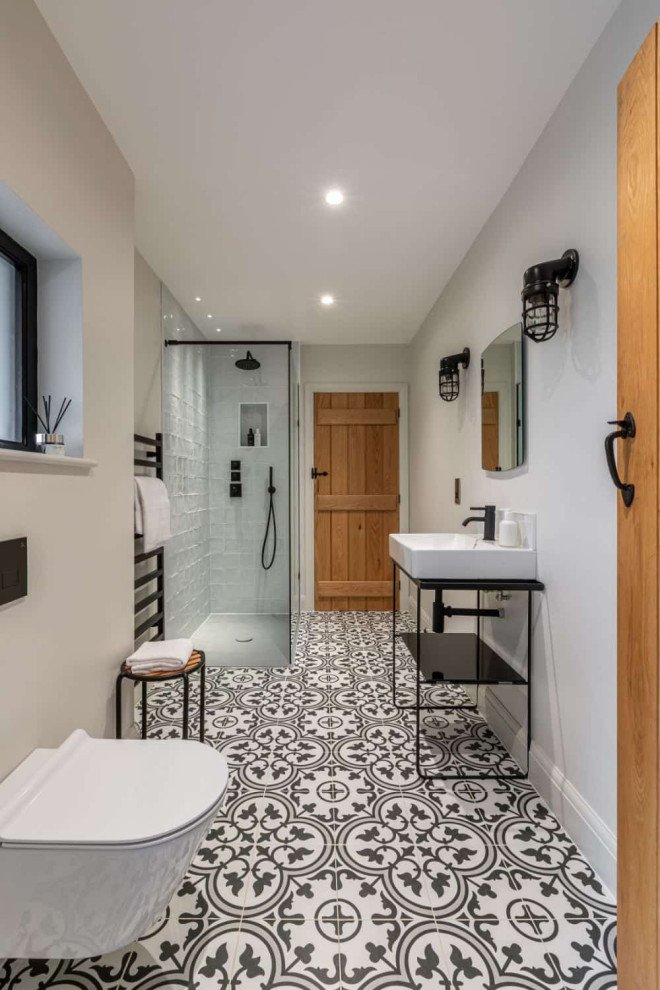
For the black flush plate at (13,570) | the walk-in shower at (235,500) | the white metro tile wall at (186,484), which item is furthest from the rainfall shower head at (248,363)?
the black flush plate at (13,570)

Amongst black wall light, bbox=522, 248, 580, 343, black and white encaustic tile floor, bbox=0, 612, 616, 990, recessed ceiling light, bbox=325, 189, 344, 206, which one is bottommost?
black and white encaustic tile floor, bbox=0, 612, 616, 990

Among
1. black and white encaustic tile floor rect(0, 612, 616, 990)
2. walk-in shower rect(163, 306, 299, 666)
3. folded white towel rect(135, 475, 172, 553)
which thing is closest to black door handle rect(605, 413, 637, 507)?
black and white encaustic tile floor rect(0, 612, 616, 990)

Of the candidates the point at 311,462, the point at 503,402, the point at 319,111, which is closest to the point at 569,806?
the point at 503,402

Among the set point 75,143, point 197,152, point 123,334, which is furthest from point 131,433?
point 197,152

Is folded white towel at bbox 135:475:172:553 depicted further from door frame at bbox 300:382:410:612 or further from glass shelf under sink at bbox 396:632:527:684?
door frame at bbox 300:382:410:612

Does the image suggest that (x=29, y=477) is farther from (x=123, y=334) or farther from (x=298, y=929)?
(x=298, y=929)

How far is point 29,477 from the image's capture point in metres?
1.33

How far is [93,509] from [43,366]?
1.58 feet

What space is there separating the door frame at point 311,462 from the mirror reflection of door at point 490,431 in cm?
201

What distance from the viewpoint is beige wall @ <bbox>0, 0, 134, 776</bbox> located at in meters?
1.26

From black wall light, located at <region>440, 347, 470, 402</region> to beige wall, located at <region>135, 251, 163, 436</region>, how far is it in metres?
1.68

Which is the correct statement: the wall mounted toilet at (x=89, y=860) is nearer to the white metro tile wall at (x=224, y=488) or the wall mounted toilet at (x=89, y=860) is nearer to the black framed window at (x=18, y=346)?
the black framed window at (x=18, y=346)

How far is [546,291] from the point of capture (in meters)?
1.64

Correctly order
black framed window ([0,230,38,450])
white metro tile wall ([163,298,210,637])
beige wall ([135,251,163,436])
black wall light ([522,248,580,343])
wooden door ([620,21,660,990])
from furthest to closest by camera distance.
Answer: white metro tile wall ([163,298,210,637]) < beige wall ([135,251,163,436]) < black wall light ([522,248,580,343]) < black framed window ([0,230,38,450]) < wooden door ([620,21,660,990])
